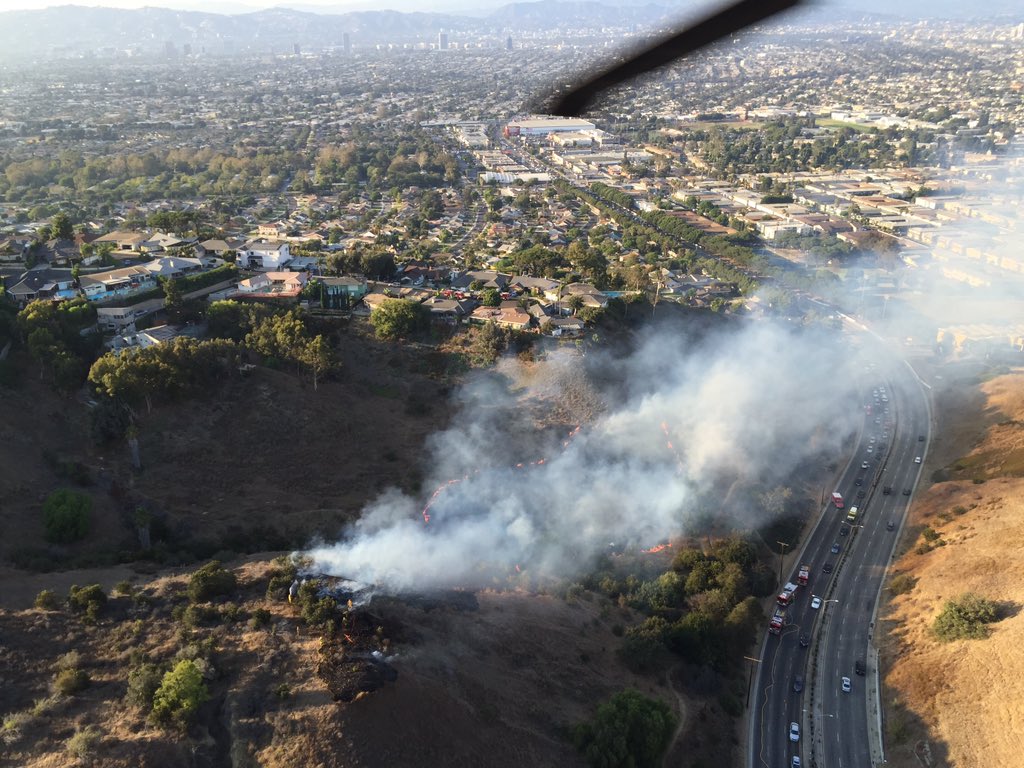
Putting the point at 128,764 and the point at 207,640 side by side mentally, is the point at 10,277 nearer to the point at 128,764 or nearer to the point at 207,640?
the point at 207,640

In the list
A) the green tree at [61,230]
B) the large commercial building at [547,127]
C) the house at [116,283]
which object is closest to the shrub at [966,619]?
the house at [116,283]

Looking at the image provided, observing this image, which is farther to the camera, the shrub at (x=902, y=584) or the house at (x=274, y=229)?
the house at (x=274, y=229)

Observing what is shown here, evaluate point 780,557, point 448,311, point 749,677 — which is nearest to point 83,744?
point 749,677

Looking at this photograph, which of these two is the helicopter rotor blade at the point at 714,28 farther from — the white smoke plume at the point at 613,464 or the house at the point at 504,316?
the house at the point at 504,316

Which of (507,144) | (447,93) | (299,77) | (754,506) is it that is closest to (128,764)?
(754,506)

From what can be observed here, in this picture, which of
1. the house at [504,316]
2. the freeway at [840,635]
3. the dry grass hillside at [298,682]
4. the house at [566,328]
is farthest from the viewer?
the house at [504,316]

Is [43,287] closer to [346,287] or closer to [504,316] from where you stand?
[346,287]
